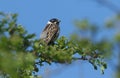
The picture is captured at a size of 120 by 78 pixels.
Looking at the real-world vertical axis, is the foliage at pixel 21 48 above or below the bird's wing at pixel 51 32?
below

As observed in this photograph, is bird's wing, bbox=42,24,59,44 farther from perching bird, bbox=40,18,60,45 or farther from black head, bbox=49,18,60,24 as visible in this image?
black head, bbox=49,18,60,24

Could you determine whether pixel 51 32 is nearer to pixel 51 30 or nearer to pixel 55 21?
pixel 51 30

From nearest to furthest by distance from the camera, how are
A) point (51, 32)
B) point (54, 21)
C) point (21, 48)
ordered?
point (21, 48)
point (51, 32)
point (54, 21)

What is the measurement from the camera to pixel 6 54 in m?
4.27

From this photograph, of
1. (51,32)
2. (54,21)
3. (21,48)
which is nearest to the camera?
(21,48)

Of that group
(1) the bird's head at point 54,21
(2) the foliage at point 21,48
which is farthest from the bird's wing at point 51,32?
(2) the foliage at point 21,48

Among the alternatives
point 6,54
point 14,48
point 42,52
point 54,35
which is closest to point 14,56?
point 6,54

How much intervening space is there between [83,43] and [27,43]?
3.11 meters

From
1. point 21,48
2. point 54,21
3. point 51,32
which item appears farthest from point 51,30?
point 21,48

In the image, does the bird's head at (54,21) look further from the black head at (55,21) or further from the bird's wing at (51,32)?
the bird's wing at (51,32)

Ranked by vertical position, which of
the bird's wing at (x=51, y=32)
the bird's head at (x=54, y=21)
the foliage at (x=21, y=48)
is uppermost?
the bird's head at (x=54, y=21)

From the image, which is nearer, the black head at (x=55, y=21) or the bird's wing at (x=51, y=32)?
the bird's wing at (x=51, y=32)

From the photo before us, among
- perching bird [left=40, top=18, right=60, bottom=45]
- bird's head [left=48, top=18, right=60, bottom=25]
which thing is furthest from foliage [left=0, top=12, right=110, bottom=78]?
bird's head [left=48, top=18, right=60, bottom=25]

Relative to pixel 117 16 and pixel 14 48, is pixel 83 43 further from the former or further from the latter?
pixel 14 48
